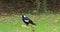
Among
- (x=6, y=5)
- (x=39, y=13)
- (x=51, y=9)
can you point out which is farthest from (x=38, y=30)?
(x=6, y=5)

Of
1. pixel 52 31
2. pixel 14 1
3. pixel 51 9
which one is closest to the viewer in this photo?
pixel 52 31

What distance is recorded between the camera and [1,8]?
15.8 metres

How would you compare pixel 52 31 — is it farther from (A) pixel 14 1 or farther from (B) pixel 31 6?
(A) pixel 14 1

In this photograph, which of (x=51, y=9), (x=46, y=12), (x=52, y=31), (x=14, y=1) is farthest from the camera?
(x=14, y=1)

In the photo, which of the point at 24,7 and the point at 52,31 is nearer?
the point at 52,31

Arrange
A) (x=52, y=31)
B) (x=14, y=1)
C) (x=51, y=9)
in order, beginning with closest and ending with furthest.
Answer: (x=52, y=31)
(x=51, y=9)
(x=14, y=1)

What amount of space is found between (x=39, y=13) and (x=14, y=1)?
2.95 meters

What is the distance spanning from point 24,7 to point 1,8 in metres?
1.49

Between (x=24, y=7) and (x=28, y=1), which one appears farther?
(x=28, y=1)

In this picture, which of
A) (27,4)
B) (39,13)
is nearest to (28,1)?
(27,4)

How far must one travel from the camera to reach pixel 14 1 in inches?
658

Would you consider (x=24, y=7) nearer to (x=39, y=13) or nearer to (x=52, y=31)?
(x=39, y=13)

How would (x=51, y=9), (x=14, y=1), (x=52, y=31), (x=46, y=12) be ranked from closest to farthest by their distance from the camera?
(x=52, y=31), (x=46, y=12), (x=51, y=9), (x=14, y=1)

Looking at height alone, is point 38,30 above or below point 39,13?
above
